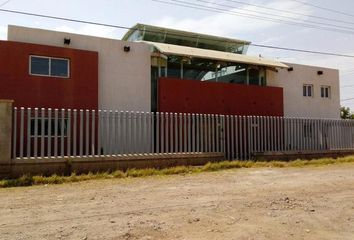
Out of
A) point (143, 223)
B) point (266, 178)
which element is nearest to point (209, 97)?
point (266, 178)

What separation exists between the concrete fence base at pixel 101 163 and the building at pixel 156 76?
4363 mm

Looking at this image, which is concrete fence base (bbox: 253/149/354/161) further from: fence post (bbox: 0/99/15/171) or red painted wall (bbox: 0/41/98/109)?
fence post (bbox: 0/99/15/171)


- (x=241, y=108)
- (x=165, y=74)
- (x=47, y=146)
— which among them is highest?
(x=165, y=74)

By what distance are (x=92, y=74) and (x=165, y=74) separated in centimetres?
367

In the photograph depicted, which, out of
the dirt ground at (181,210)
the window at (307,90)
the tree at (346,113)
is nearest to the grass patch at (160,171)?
the dirt ground at (181,210)

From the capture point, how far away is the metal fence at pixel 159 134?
13.2 meters

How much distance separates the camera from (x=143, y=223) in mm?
6719

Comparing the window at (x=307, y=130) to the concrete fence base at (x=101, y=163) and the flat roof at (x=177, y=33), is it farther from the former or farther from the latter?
the flat roof at (x=177, y=33)

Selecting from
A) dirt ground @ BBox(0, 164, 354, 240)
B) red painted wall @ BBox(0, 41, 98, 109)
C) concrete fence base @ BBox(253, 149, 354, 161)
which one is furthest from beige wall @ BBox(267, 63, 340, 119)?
dirt ground @ BBox(0, 164, 354, 240)

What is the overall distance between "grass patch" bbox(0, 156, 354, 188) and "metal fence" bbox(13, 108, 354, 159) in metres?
1.05

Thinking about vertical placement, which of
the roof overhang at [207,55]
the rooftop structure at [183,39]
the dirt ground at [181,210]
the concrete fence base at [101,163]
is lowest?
the dirt ground at [181,210]

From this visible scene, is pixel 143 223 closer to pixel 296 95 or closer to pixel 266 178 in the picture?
pixel 266 178

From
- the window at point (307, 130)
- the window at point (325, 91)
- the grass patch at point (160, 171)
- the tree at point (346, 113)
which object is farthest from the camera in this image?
the tree at point (346, 113)

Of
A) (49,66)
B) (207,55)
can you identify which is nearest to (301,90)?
(207,55)
